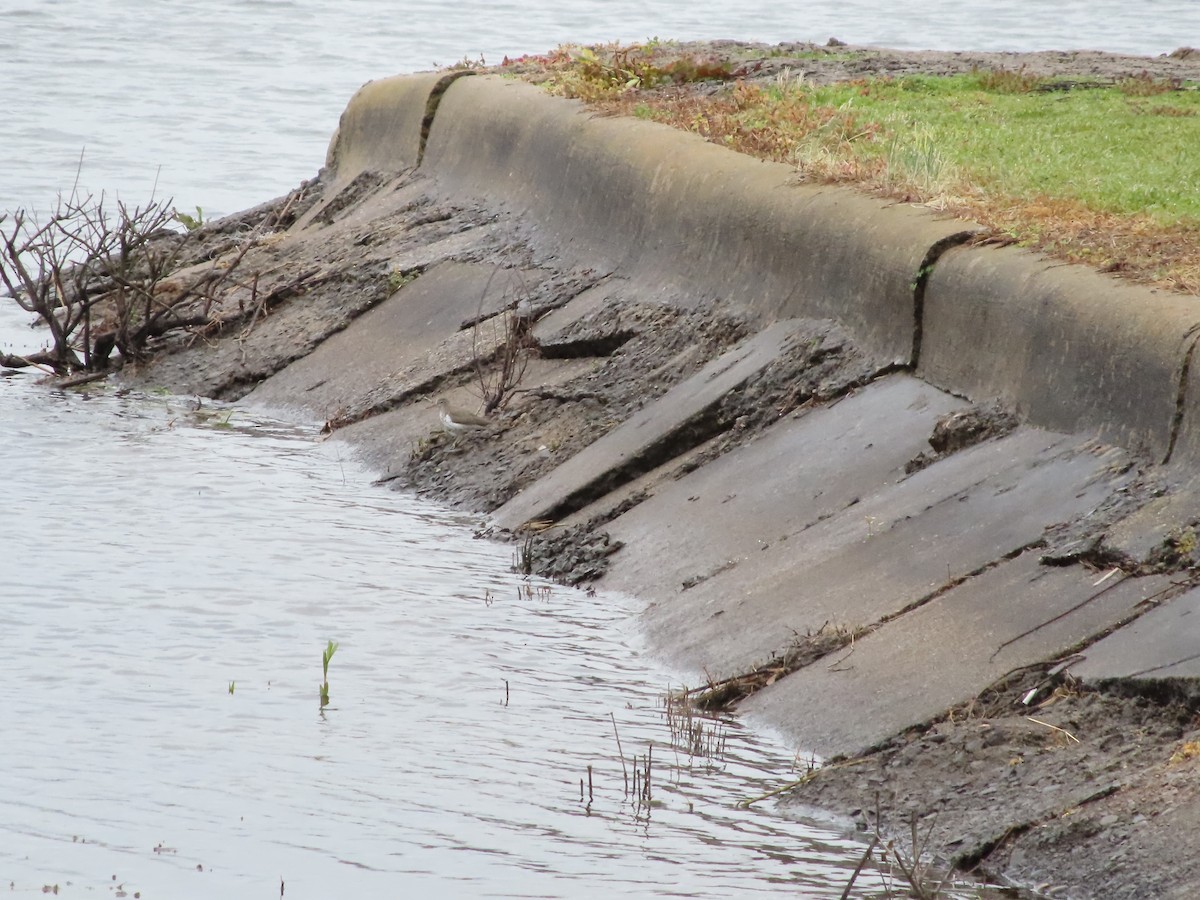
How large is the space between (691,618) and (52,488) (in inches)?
158

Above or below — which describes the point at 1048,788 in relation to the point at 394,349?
above

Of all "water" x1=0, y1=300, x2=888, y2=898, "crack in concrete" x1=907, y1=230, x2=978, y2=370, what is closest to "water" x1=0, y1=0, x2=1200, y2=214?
"water" x1=0, y1=300, x2=888, y2=898

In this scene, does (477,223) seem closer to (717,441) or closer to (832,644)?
(717,441)

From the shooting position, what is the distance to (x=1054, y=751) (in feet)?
16.9

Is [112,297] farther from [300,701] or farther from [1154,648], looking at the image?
[1154,648]

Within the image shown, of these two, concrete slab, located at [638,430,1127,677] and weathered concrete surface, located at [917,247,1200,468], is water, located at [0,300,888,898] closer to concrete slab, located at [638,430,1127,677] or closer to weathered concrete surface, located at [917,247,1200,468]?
concrete slab, located at [638,430,1127,677]

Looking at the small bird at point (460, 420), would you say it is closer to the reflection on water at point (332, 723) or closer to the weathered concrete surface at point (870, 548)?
the reflection on water at point (332, 723)

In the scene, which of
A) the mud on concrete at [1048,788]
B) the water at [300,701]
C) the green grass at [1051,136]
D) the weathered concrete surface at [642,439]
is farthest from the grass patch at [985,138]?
the water at [300,701]

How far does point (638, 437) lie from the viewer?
8.54m

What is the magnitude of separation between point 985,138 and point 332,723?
5.93 m

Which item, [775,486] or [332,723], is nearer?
[332,723]

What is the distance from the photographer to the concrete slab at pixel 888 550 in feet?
20.5

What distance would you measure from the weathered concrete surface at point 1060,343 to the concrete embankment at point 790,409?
0.5 inches

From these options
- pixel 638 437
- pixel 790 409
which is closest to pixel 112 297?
pixel 638 437
